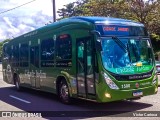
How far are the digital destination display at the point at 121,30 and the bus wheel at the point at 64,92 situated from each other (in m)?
2.68

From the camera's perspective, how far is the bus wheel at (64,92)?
11320mm

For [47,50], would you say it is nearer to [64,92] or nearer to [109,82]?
[64,92]

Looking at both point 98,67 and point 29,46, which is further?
point 29,46

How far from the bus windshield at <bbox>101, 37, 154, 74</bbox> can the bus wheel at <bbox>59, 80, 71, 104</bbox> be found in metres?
2.43

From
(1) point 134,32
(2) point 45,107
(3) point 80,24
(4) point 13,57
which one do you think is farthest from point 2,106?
(4) point 13,57

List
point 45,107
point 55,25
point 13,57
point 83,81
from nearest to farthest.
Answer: point 83,81 → point 45,107 → point 55,25 → point 13,57

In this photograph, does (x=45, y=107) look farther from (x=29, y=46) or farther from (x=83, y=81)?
(x=29, y=46)

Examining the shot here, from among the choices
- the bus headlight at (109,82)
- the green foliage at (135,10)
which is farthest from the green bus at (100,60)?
the green foliage at (135,10)

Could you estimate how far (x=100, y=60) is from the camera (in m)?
9.38

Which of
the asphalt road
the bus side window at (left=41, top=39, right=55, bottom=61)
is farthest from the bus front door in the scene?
the bus side window at (left=41, top=39, right=55, bottom=61)

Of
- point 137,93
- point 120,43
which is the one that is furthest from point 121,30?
point 137,93

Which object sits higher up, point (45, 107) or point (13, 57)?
point (13, 57)

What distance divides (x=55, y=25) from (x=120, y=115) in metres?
4.84

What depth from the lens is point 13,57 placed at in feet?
59.4
